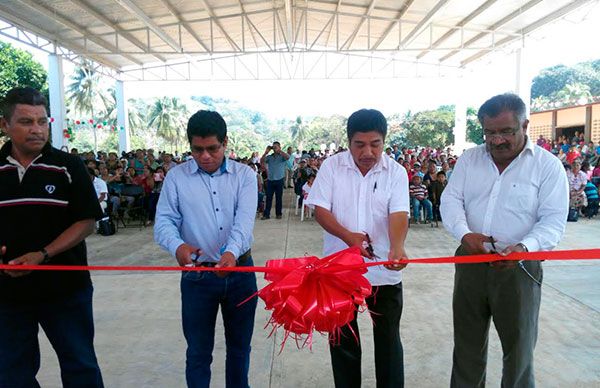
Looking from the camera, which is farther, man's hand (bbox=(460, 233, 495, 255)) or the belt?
the belt

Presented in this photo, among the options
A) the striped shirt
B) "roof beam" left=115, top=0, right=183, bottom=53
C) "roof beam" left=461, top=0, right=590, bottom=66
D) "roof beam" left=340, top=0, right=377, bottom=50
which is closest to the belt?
A: the striped shirt

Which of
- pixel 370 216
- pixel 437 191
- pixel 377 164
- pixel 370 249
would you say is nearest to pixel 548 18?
pixel 437 191

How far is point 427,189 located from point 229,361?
8.13 m

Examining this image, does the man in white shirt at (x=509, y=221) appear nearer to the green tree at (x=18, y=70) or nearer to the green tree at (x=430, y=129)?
the green tree at (x=18, y=70)

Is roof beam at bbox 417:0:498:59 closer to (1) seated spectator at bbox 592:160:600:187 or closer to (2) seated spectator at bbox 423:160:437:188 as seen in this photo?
(1) seated spectator at bbox 592:160:600:187

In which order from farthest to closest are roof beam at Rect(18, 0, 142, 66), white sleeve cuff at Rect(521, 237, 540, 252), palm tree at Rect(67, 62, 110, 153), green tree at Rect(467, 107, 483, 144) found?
palm tree at Rect(67, 62, 110, 153) → green tree at Rect(467, 107, 483, 144) → roof beam at Rect(18, 0, 142, 66) → white sleeve cuff at Rect(521, 237, 540, 252)

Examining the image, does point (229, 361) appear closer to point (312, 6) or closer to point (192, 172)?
point (192, 172)

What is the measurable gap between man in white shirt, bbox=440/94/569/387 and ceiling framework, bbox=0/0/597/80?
11.6 metres

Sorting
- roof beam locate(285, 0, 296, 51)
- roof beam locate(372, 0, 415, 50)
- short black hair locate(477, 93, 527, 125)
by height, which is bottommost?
short black hair locate(477, 93, 527, 125)

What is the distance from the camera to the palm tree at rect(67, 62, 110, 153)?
4284cm

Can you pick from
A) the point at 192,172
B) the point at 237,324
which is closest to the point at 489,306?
the point at 237,324

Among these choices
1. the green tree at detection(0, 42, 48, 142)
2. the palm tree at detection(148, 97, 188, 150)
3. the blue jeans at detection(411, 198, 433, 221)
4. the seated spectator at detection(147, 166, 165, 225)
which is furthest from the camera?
the palm tree at detection(148, 97, 188, 150)

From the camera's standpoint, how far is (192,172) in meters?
2.16

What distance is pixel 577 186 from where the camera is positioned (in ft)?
31.5
